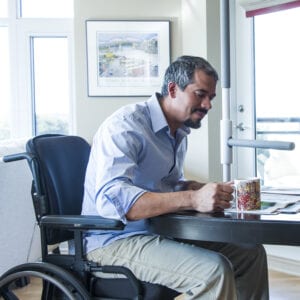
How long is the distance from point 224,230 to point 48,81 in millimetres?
3018

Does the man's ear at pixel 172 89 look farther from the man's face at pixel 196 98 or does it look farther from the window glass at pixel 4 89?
the window glass at pixel 4 89

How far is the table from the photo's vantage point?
125 cm

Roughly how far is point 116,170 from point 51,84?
265 cm

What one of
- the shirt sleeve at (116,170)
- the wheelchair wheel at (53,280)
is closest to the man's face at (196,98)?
the shirt sleeve at (116,170)

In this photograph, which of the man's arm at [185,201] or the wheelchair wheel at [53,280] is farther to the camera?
the wheelchair wheel at [53,280]

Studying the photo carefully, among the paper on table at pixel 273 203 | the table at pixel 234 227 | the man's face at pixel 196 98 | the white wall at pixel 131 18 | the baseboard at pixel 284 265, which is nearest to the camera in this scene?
the table at pixel 234 227

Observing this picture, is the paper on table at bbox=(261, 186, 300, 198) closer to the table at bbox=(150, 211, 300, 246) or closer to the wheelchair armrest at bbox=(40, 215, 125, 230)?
the table at bbox=(150, 211, 300, 246)

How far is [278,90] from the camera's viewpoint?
339 centimetres

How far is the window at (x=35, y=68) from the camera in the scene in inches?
155

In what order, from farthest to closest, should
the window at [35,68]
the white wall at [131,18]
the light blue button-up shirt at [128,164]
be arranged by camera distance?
1. the window at [35,68]
2. the white wall at [131,18]
3. the light blue button-up shirt at [128,164]

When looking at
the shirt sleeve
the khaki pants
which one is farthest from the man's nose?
the khaki pants

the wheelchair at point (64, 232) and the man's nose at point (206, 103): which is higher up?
the man's nose at point (206, 103)

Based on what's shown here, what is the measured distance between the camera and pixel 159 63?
3.70 m

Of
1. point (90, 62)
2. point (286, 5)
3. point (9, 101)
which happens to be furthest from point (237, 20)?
point (9, 101)
